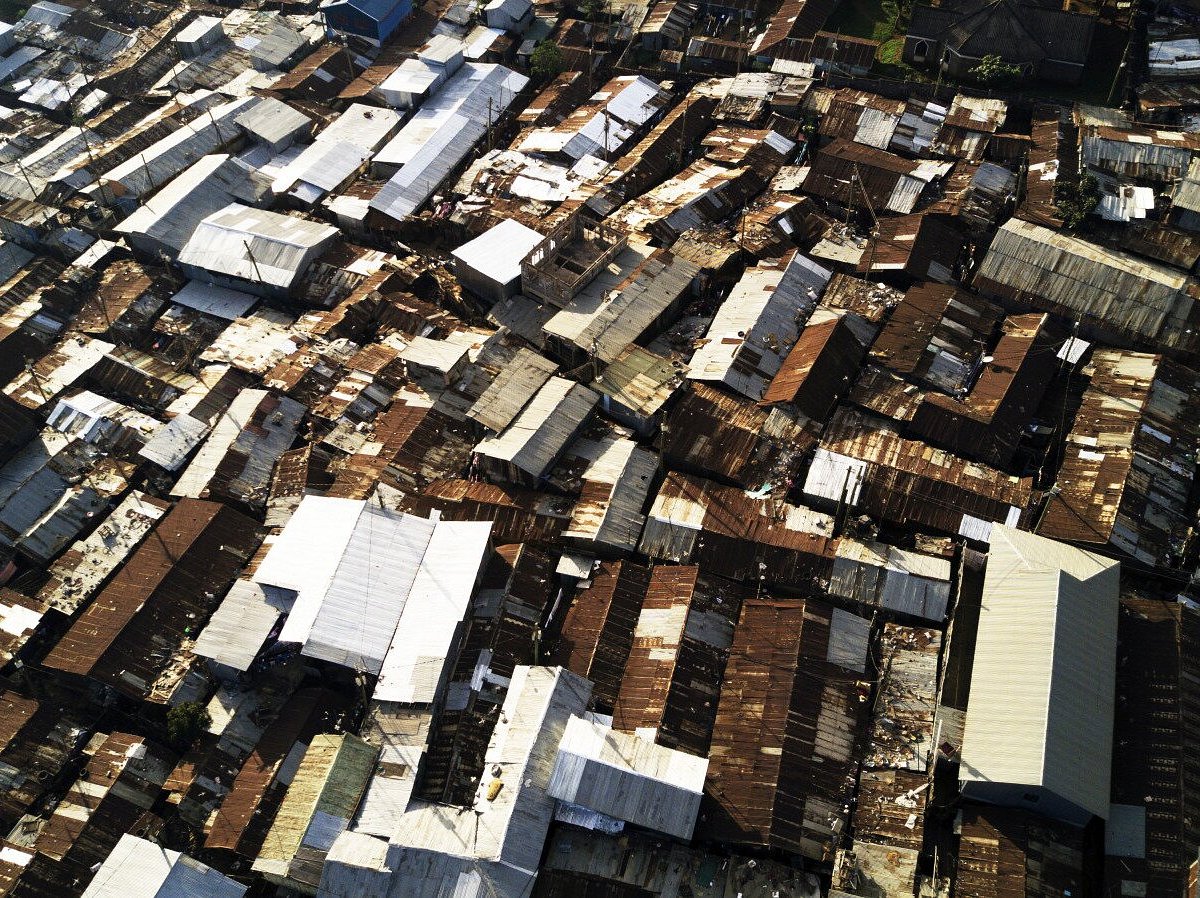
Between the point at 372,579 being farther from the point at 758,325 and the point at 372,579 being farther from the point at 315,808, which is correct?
the point at 758,325

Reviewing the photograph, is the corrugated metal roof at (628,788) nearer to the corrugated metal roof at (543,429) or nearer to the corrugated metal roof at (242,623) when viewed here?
the corrugated metal roof at (543,429)

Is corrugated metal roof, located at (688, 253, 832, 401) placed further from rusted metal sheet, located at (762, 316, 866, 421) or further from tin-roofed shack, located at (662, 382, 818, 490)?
tin-roofed shack, located at (662, 382, 818, 490)

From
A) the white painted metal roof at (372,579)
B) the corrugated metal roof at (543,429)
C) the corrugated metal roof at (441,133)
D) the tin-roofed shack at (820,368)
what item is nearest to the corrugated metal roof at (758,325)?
the tin-roofed shack at (820,368)

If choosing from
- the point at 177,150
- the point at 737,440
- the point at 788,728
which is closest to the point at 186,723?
the point at 788,728

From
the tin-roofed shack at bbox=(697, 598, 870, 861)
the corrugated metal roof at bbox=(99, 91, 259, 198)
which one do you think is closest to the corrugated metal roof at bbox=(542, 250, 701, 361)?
the tin-roofed shack at bbox=(697, 598, 870, 861)

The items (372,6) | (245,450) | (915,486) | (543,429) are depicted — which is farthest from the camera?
(372,6)
